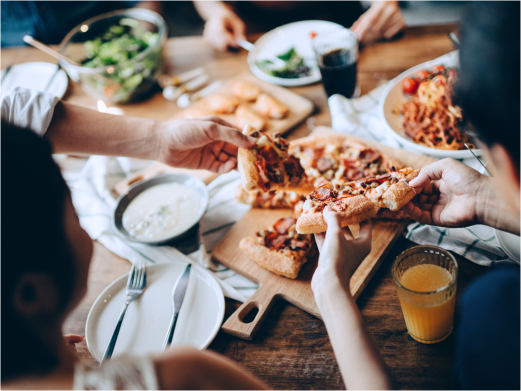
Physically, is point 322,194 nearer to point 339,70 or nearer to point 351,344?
point 351,344

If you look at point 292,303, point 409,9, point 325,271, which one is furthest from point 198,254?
point 409,9

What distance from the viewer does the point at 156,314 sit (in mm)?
2109

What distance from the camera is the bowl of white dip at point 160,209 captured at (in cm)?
252

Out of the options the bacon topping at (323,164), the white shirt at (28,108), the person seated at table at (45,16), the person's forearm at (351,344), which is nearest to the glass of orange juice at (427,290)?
the person's forearm at (351,344)

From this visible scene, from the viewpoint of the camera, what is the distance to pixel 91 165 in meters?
3.20

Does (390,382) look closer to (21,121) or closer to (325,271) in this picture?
(325,271)

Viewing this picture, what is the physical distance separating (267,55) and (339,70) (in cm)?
117

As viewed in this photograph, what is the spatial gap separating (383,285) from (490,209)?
0.65m

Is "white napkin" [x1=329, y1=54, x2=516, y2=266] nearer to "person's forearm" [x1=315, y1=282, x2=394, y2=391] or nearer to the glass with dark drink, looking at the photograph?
the glass with dark drink

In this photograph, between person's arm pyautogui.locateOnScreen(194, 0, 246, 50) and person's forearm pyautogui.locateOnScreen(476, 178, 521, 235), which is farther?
person's arm pyautogui.locateOnScreen(194, 0, 246, 50)

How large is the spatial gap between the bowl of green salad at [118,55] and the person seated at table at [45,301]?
2570 mm

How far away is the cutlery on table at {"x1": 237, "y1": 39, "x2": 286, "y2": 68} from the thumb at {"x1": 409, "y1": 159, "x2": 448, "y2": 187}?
221 centimetres

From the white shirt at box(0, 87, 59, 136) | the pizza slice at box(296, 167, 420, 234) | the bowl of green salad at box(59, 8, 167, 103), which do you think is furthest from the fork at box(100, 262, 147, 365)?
the bowl of green salad at box(59, 8, 167, 103)

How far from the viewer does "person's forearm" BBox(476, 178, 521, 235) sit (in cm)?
186
